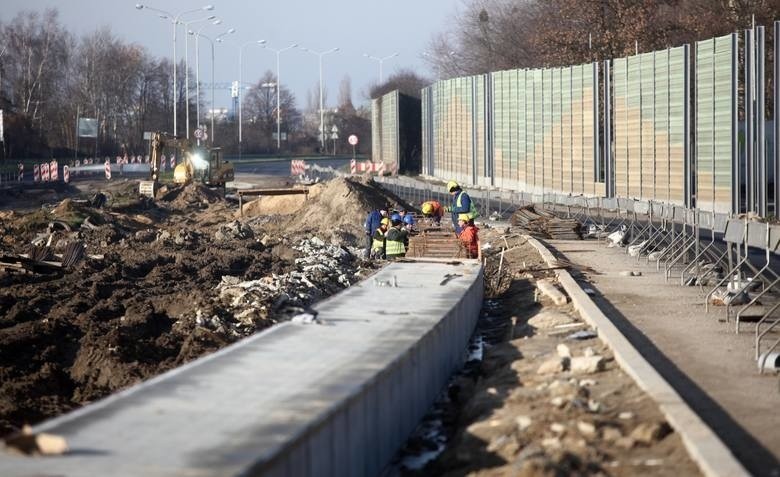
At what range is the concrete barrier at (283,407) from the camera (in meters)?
8.04

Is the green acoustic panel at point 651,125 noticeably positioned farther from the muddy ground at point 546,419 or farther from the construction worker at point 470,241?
the muddy ground at point 546,419

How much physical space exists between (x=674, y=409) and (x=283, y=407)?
3010 millimetres

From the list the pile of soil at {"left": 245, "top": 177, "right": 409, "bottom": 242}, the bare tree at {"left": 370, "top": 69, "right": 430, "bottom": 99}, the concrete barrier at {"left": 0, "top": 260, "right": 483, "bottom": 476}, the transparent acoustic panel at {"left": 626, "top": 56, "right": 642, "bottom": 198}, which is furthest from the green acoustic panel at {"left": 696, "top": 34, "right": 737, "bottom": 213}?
the bare tree at {"left": 370, "top": 69, "right": 430, "bottom": 99}

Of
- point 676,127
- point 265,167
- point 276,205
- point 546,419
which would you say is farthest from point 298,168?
point 546,419

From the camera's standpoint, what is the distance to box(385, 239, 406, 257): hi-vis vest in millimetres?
24078

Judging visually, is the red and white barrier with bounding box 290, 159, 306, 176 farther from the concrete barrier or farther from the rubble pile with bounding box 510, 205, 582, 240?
the concrete barrier

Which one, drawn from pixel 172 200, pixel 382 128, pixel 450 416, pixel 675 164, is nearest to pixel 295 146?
pixel 382 128

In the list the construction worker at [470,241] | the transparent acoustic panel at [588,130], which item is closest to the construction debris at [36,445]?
the construction worker at [470,241]

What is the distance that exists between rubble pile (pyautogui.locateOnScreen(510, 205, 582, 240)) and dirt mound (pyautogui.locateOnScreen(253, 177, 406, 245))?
5525 mm

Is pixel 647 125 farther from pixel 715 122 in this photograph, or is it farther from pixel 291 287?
pixel 291 287

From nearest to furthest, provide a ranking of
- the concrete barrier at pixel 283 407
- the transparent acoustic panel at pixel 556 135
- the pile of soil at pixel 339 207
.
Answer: the concrete barrier at pixel 283 407
the pile of soil at pixel 339 207
the transparent acoustic panel at pixel 556 135

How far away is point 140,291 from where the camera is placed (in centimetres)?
2477

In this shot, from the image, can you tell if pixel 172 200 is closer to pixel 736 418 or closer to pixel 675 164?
pixel 675 164

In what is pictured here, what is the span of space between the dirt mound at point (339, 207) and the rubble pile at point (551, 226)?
552cm
